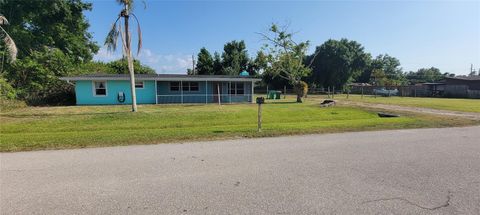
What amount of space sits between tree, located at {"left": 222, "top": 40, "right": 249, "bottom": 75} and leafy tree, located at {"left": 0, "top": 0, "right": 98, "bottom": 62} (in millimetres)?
23136

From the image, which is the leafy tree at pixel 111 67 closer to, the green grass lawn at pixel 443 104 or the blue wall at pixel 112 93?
the blue wall at pixel 112 93

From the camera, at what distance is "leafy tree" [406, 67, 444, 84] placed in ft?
311

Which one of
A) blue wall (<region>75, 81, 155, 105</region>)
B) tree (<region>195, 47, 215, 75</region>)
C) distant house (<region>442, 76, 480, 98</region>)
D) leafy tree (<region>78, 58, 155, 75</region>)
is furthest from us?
tree (<region>195, 47, 215, 75</region>)

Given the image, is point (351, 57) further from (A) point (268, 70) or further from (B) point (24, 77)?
(B) point (24, 77)

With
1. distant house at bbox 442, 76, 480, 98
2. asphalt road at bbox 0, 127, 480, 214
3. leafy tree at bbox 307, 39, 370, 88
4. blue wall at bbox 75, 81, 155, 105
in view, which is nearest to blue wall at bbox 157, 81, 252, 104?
blue wall at bbox 75, 81, 155, 105

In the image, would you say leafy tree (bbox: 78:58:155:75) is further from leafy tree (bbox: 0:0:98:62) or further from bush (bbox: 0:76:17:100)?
bush (bbox: 0:76:17:100)

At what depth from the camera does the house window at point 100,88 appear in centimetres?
2192

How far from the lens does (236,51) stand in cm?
5356

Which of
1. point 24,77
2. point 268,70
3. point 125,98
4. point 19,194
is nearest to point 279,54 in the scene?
point 268,70

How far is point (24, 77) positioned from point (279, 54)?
2236cm

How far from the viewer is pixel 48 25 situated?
3189 cm

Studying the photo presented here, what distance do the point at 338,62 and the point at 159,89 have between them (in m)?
36.7

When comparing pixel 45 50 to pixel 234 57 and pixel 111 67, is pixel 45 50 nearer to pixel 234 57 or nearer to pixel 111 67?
pixel 111 67

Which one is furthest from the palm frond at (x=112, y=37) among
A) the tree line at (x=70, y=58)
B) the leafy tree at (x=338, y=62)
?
the leafy tree at (x=338, y=62)
